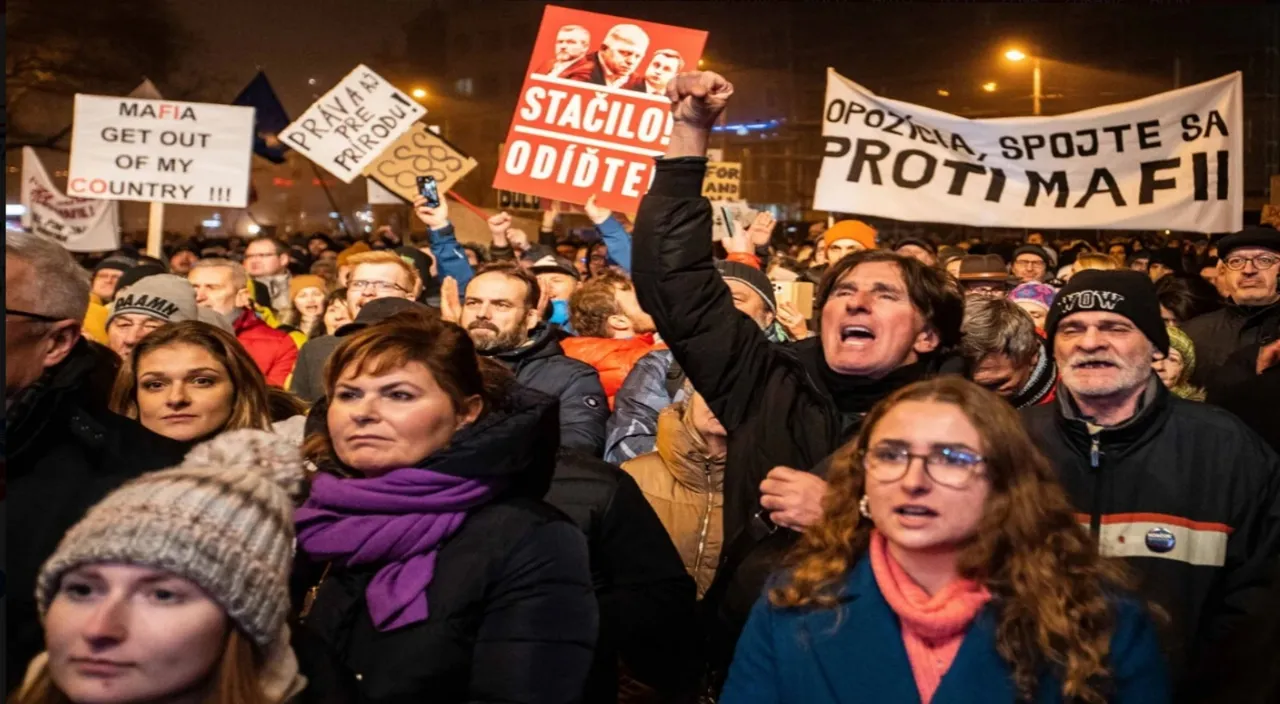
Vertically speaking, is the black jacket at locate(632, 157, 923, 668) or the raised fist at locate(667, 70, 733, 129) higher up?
the raised fist at locate(667, 70, 733, 129)

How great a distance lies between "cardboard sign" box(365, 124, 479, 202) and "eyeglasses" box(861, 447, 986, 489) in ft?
27.9

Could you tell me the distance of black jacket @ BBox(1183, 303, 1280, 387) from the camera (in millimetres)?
6039

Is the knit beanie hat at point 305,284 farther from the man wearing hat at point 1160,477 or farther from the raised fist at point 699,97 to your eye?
the man wearing hat at point 1160,477

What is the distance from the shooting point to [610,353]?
5.96 metres

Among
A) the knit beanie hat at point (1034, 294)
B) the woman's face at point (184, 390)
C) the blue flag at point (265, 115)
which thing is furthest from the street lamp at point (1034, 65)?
the woman's face at point (184, 390)

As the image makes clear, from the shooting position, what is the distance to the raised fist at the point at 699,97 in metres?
3.25

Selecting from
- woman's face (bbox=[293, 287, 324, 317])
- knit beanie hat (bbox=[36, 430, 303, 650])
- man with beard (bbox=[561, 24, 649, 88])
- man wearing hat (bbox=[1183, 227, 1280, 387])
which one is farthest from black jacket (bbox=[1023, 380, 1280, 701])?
woman's face (bbox=[293, 287, 324, 317])

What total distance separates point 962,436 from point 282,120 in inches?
519

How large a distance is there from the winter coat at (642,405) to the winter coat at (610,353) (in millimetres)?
763

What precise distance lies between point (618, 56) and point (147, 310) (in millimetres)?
3654

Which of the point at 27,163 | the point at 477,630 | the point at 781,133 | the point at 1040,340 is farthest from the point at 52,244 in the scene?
the point at 781,133

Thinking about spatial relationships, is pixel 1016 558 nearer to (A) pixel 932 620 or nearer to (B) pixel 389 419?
(A) pixel 932 620

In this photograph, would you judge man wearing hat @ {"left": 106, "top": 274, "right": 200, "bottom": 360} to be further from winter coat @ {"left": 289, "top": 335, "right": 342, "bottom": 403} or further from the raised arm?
the raised arm

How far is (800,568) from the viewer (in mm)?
2525
